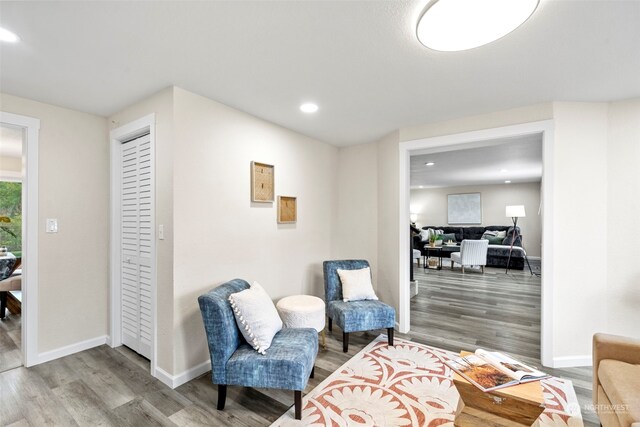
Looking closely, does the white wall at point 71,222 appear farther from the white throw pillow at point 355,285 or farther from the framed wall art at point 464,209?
the framed wall art at point 464,209

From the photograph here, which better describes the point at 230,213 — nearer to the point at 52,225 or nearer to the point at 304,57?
the point at 304,57

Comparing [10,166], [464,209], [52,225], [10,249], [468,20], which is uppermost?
[468,20]

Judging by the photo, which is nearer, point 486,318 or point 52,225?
point 52,225

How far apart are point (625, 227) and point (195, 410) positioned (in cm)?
377

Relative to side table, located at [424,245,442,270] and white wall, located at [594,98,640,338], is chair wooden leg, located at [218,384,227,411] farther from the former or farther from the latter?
side table, located at [424,245,442,270]

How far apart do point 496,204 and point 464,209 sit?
0.91 m

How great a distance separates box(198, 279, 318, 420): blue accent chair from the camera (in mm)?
1867

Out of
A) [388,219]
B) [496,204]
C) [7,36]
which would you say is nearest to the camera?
[7,36]

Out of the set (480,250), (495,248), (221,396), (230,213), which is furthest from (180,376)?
(495,248)

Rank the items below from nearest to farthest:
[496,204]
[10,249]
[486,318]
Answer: [486,318] → [10,249] → [496,204]

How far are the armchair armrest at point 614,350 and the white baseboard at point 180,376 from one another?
2.77m

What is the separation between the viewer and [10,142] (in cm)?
411

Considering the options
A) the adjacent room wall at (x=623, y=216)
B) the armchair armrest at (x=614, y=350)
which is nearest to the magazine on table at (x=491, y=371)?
the armchair armrest at (x=614, y=350)

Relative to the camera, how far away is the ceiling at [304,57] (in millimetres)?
1453
